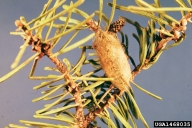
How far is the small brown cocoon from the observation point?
0.33m

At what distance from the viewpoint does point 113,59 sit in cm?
34

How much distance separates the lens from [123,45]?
1.22 ft

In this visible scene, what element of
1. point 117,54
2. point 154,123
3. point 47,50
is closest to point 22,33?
point 47,50

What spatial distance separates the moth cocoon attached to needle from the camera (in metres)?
0.33

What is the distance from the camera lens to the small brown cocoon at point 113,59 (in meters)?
0.33

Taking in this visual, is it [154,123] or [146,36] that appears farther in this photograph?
[154,123]

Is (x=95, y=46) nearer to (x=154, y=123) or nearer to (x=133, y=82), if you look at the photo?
(x=133, y=82)

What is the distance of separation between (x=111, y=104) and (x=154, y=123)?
0.15 m

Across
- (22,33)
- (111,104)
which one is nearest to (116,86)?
(111,104)

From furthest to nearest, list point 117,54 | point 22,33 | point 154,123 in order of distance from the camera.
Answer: point 154,123, point 117,54, point 22,33

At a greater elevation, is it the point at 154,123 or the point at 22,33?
the point at 22,33

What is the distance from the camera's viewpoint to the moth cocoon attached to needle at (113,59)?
335mm

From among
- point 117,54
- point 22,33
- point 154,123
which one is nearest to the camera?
point 22,33

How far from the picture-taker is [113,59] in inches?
13.3
